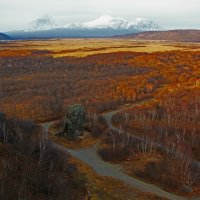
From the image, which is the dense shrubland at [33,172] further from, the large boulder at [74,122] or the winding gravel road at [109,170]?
the large boulder at [74,122]

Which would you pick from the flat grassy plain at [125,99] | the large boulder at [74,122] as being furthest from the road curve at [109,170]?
the large boulder at [74,122]

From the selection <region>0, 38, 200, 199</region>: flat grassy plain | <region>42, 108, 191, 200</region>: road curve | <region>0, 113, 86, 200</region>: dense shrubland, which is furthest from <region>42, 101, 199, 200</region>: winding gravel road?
<region>0, 113, 86, 200</region>: dense shrubland

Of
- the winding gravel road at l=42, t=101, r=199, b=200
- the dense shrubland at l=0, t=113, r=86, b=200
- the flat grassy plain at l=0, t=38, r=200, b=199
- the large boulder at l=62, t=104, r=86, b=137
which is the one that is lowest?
the winding gravel road at l=42, t=101, r=199, b=200

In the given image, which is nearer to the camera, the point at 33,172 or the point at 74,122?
the point at 33,172

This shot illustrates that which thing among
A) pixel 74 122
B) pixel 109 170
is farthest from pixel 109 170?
pixel 74 122

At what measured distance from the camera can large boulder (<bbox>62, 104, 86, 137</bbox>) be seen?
56.4 meters

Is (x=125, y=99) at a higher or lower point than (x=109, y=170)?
higher

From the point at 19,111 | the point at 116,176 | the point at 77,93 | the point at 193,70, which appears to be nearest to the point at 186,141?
the point at 116,176

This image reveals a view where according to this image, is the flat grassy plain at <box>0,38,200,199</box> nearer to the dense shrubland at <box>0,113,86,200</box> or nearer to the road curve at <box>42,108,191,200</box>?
the road curve at <box>42,108,191,200</box>

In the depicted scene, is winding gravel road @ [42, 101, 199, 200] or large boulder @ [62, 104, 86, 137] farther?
large boulder @ [62, 104, 86, 137]

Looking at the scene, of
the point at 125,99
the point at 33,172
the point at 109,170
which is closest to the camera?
the point at 33,172

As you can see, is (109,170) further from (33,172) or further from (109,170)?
(33,172)

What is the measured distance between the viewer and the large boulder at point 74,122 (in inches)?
2219

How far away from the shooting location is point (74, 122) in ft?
186
